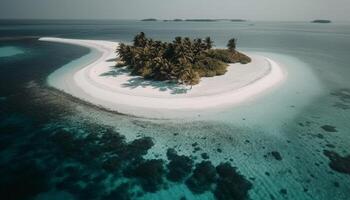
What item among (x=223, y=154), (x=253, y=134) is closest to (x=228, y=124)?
(x=253, y=134)

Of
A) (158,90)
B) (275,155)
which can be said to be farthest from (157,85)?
(275,155)

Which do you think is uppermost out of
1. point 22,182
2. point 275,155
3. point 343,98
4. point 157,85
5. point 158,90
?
point 157,85

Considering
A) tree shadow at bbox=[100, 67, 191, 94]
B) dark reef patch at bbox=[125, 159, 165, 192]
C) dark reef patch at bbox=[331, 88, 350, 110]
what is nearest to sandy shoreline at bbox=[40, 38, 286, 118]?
tree shadow at bbox=[100, 67, 191, 94]

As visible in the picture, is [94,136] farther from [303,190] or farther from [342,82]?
[342,82]

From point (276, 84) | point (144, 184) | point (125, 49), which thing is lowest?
point (144, 184)

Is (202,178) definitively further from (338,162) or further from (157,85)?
(157,85)

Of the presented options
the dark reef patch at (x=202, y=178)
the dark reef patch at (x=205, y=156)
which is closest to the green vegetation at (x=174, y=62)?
the dark reef patch at (x=205, y=156)

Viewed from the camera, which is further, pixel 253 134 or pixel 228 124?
pixel 228 124

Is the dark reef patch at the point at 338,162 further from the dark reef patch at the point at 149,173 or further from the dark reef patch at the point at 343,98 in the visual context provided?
the dark reef patch at the point at 343,98
